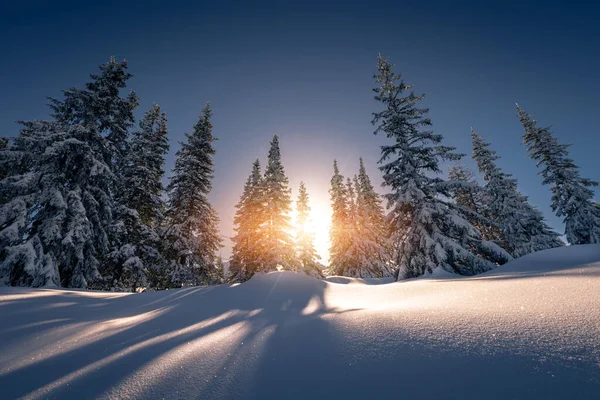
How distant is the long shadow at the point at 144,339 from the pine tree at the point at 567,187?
25.8 meters

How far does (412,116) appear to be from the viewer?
524 inches

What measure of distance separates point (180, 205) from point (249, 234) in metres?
6.86

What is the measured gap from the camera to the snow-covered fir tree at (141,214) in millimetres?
14055

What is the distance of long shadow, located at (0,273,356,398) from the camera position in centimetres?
206

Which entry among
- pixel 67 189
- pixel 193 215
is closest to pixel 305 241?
pixel 193 215

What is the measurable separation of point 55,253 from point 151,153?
870 centimetres

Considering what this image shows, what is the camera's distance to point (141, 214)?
16.5m

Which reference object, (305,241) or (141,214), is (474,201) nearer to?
(305,241)

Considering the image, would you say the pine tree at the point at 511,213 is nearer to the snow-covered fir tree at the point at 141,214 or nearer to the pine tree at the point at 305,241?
the pine tree at the point at 305,241

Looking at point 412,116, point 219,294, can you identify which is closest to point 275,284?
point 219,294

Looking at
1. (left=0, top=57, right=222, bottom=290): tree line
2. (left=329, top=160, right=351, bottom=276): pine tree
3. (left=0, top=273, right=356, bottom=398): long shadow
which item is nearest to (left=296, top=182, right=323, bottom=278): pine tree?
(left=329, top=160, right=351, bottom=276): pine tree

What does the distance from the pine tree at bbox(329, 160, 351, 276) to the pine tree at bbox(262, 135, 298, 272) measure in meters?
7.18

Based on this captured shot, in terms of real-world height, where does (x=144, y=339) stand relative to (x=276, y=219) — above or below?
below

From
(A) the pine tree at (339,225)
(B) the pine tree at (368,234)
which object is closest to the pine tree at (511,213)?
(B) the pine tree at (368,234)
